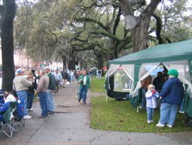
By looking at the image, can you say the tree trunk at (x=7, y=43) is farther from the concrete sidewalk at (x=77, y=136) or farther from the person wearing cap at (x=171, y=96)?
the person wearing cap at (x=171, y=96)

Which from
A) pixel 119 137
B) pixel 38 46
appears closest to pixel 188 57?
pixel 119 137

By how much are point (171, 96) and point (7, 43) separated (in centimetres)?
716

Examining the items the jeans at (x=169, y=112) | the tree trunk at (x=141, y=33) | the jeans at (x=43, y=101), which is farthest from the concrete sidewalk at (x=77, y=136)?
the tree trunk at (x=141, y=33)

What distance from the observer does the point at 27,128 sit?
23.4 ft

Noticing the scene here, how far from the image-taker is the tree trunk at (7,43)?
995 centimetres

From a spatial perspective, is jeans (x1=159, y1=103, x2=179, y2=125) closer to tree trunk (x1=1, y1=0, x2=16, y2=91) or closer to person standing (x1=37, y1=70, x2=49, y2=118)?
person standing (x1=37, y1=70, x2=49, y2=118)

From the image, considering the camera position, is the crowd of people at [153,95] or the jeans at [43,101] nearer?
the crowd of people at [153,95]

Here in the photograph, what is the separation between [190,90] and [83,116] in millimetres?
3964

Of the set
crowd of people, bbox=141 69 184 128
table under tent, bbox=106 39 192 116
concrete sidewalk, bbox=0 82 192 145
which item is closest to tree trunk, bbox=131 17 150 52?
table under tent, bbox=106 39 192 116

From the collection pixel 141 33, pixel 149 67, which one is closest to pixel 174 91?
pixel 149 67

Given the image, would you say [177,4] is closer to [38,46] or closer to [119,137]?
[38,46]

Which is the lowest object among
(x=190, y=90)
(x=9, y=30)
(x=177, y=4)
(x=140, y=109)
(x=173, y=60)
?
(x=140, y=109)

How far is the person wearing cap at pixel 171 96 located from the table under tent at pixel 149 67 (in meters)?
0.22

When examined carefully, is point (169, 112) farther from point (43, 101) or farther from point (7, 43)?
point (7, 43)
